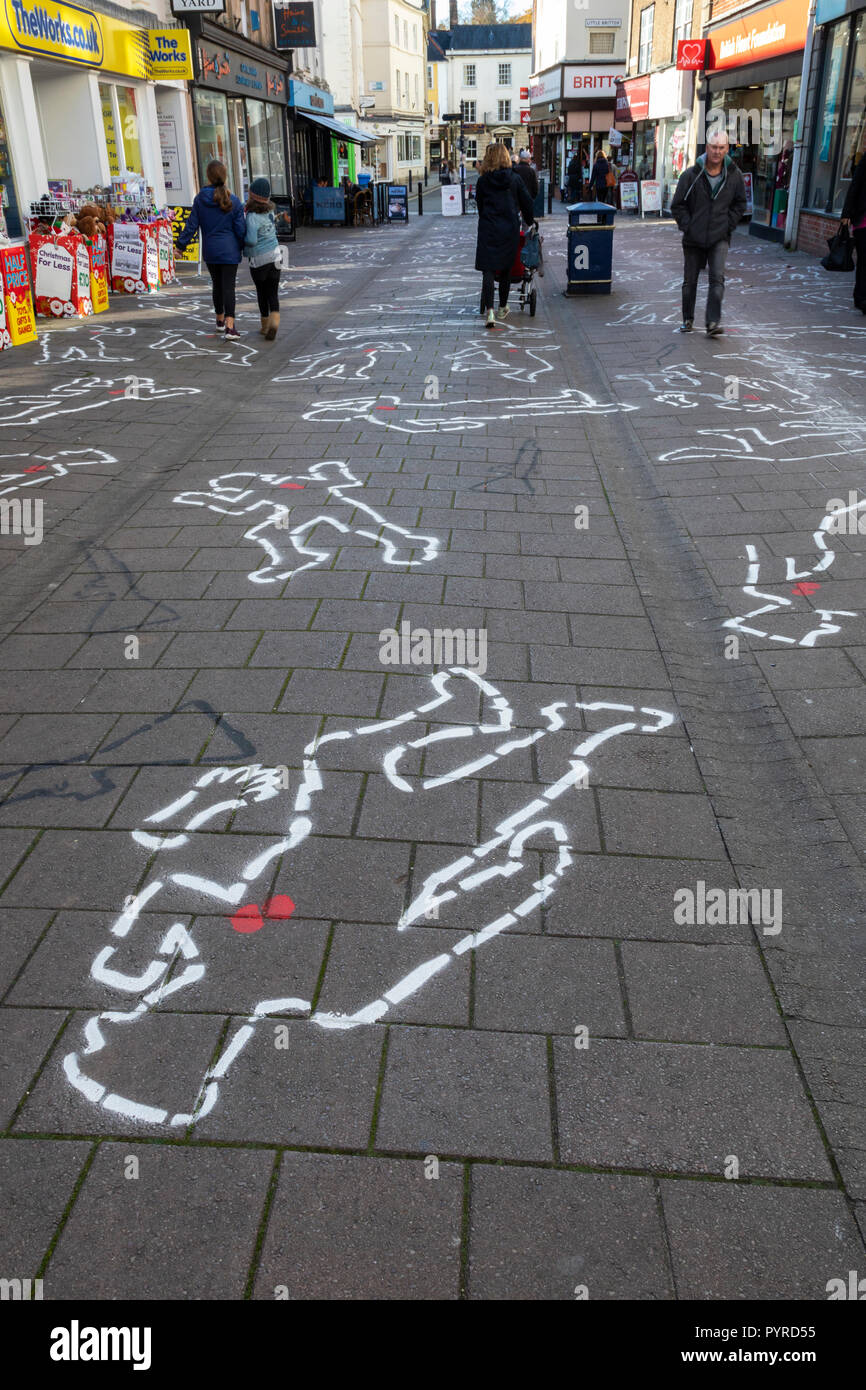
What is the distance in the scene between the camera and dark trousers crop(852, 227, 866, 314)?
1173cm

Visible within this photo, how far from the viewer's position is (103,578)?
544cm

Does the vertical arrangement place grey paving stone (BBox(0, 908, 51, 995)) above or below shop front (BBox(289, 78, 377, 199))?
below

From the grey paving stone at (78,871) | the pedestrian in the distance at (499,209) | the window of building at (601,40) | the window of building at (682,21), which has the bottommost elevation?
the grey paving stone at (78,871)

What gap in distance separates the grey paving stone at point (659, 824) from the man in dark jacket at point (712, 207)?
331 inches

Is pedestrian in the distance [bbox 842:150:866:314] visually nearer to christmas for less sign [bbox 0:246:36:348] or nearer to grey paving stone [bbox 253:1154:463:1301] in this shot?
christmas for less sign [bbox 0:246:36:348]

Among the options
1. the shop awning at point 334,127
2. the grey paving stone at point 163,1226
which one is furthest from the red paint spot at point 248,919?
the shop awning at point 334,127

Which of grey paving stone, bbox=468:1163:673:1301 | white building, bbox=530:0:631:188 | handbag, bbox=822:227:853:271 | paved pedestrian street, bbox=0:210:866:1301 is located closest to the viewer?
grey paving stone, bbox=468:1163:673:1301

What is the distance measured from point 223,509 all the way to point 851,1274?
5.34 metres

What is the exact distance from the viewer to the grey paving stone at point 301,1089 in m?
2.35

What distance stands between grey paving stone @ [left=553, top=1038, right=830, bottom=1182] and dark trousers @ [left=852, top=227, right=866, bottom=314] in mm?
11589

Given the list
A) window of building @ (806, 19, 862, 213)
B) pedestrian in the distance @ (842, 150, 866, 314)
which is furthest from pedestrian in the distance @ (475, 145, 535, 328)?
window of building @ (806, 19, 862, 213)

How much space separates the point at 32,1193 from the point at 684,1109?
1422 mm

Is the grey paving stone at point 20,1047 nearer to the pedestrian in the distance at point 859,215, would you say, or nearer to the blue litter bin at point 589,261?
the pedestrian in the distance at point 859,215

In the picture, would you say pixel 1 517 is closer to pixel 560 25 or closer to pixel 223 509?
pixel 223 509
